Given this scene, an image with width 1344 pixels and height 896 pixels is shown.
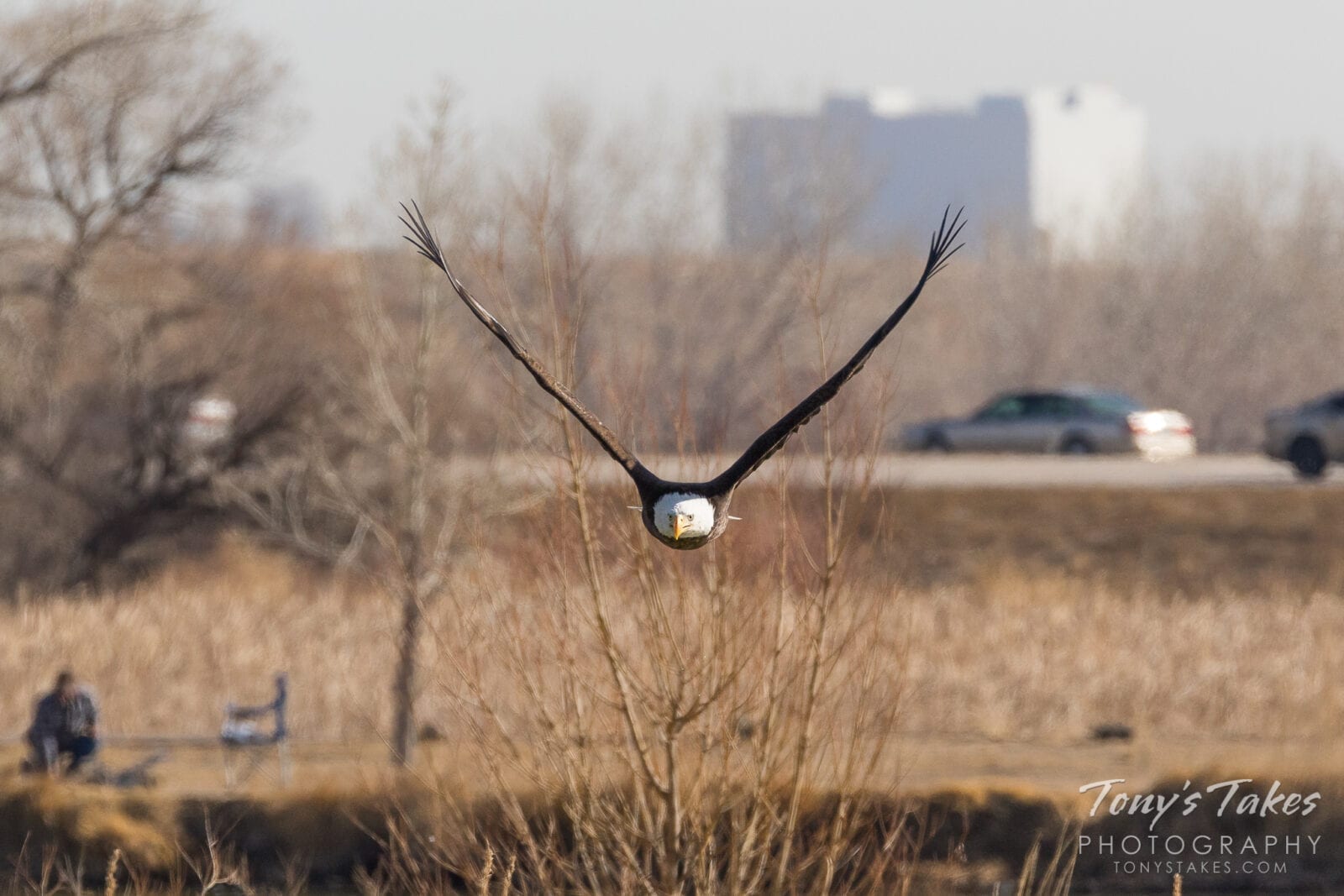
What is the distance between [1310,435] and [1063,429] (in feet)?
21.3

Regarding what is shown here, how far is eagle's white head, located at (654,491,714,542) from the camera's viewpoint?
858cm

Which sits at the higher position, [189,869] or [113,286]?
[113,286]

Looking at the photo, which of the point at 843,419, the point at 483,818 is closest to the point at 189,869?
the point at 483,818

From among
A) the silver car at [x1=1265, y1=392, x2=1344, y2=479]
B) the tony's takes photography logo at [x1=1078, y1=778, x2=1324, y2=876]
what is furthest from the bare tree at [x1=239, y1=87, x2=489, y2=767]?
the silver car at [x1=1265, y1=392, x2=1344, y2=479]

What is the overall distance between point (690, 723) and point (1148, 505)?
63.9 ft

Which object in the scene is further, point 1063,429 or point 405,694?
point 1063,429

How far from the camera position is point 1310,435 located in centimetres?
2927

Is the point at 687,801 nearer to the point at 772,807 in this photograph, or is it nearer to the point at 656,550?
the point at 772,807

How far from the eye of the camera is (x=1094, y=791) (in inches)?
783

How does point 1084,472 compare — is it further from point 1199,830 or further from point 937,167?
point 937,167

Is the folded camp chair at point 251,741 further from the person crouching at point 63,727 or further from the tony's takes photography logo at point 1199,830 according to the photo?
the tony's takes photography logo at point 1199,830

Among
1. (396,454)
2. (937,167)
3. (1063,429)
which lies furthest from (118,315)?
(937,167)

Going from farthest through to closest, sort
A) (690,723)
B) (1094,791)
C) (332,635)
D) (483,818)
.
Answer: (332,635), (1094,791), (483,818), (690,723)

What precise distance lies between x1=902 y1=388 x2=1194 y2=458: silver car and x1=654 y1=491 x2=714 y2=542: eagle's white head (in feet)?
88.2
